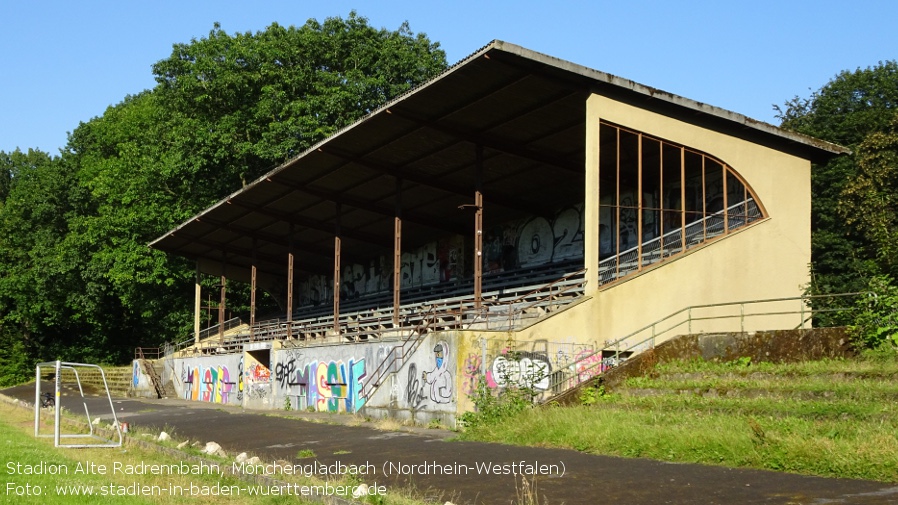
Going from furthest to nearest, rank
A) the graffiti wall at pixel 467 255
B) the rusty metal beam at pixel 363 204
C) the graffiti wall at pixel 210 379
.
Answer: the graffiti wall at pixel 210 379 → the rusty metal beam at pixel 363 204 → the graffiti wall at pixel 467 255

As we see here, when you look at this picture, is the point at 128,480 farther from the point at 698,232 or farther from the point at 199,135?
the point at 199,135

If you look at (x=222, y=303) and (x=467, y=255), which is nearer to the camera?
(x=467, y=255)

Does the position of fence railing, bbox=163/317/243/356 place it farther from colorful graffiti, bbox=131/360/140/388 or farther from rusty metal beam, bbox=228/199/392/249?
rusty metal beam, bbox=228/199/392/249

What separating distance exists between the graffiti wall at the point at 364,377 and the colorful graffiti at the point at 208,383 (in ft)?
22.1

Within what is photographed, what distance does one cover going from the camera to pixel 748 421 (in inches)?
529

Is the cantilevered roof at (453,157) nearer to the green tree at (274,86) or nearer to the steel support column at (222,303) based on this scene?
the steel support column at (222,303)

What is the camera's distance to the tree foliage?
48219mm

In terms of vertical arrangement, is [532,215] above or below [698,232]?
above

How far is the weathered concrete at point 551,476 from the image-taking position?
10.4 meters

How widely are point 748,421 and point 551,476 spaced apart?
10.4 ft

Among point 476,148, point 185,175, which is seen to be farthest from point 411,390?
point 185,175

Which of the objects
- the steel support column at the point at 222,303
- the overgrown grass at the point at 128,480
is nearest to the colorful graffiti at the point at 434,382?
the overgrown grass at the point at 128,480

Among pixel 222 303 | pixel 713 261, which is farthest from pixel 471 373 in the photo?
pixel 222 303

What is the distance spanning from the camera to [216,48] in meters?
50.1
